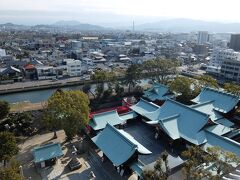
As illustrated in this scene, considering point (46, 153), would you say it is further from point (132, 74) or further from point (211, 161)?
point (132, 74)

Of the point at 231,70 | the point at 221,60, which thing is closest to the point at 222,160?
the point at 231,70

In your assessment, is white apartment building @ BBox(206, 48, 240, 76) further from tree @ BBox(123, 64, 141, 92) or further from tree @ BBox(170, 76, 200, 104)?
tree @ BBox(170, 76, 200, 104)

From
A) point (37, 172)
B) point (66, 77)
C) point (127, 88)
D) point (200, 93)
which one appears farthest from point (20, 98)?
point (200, 93)

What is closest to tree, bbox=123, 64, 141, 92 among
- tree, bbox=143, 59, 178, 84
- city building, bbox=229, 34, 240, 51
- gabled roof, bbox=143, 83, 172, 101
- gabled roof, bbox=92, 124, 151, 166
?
tree, bbox=143, 59, 178, 84

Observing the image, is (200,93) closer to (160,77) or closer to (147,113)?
(147,113)

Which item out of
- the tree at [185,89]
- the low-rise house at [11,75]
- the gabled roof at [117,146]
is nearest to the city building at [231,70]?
the tree at [185,89]
